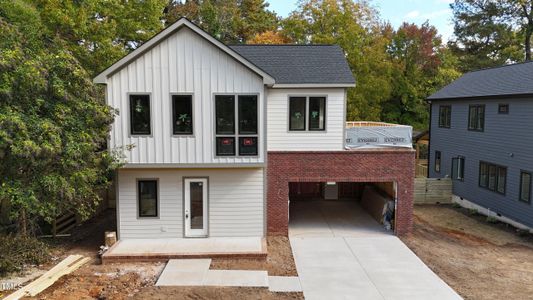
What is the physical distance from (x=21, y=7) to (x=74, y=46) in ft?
10.1

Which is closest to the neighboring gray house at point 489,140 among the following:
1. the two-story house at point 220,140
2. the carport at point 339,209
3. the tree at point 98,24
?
the carport at point 339,209

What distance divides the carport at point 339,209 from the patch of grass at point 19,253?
818 centimetres

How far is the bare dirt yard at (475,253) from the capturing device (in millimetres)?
10414

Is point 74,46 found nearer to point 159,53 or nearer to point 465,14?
point 159,53

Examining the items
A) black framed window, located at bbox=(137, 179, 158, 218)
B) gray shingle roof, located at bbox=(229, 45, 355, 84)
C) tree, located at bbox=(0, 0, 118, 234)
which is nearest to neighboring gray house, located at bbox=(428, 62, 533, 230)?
gray shingle roof, located at bbox=(229, 45, 355, 84)

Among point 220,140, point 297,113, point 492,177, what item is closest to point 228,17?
point 297,113

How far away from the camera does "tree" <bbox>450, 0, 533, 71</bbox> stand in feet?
112

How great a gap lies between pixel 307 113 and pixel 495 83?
11149 millimetres

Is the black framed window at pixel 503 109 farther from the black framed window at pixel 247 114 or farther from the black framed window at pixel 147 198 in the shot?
the black framed window at pixel 147 198

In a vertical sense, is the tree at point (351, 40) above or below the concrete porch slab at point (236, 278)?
above

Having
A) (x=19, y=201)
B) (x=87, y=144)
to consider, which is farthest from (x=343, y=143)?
(x=19, y=201)

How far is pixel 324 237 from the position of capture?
46.9ft

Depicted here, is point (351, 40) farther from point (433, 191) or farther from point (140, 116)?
point (140, 116)

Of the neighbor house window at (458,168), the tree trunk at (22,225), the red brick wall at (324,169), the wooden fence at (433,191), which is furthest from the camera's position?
the neighbor house window at (458,168)
